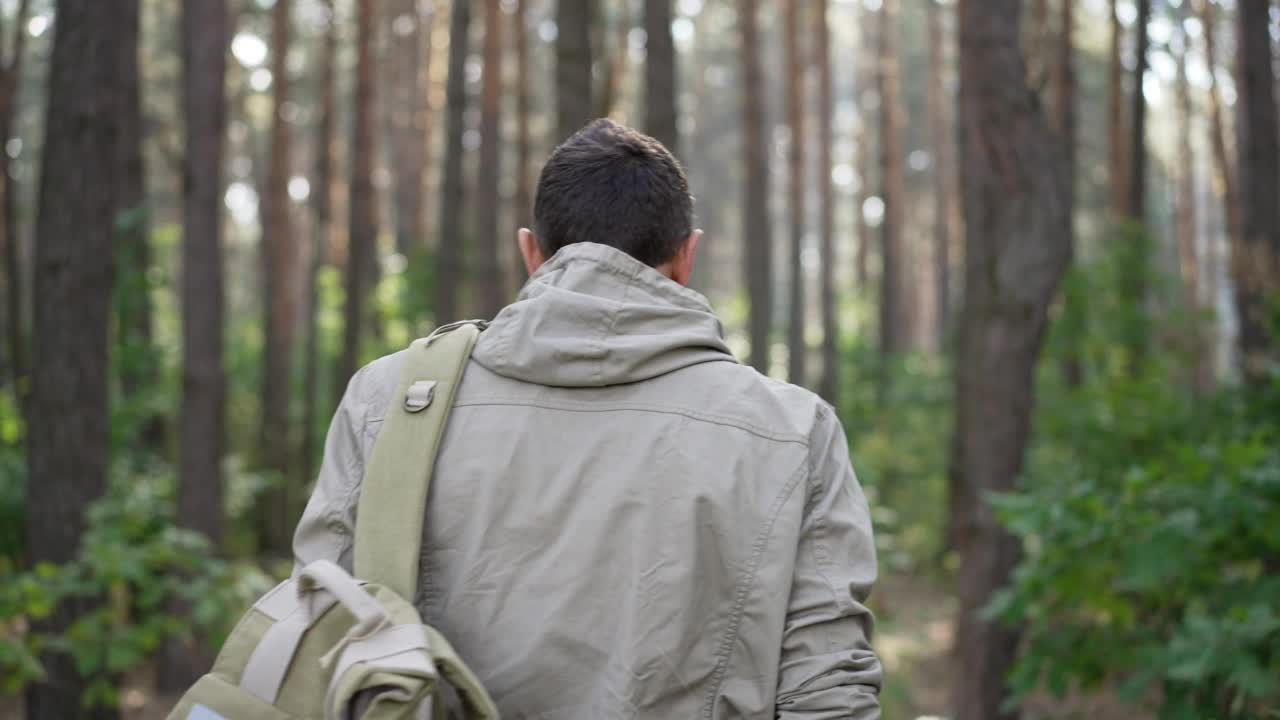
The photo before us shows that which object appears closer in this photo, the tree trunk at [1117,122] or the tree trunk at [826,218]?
the tree trunk at [1117,122]

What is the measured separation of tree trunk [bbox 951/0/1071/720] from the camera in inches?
254

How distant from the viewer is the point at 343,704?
1.73 m

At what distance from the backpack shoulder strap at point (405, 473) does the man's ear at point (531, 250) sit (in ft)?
0.76

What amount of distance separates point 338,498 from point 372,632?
0.30 metres

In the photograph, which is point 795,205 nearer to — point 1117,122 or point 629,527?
point 1117,122

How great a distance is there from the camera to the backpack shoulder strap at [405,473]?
191 centimetres

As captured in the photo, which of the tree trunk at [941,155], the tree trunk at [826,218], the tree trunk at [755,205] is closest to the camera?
the tree trunk at [755,205]

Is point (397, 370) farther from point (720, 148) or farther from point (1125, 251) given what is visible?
point (720, 148)

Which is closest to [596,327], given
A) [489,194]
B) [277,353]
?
[489,194]

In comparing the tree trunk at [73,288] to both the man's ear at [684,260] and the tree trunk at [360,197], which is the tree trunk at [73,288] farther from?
the tree trunk at [360,197]

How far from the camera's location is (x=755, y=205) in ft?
52.2

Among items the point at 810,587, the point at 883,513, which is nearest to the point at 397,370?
the point at 810,587

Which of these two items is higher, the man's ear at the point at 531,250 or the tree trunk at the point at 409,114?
the tree trunk at the point at 409,114

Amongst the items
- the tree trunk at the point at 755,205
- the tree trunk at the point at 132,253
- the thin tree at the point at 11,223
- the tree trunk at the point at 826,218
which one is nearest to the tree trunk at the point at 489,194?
the tree trunk at the point at 755,205
